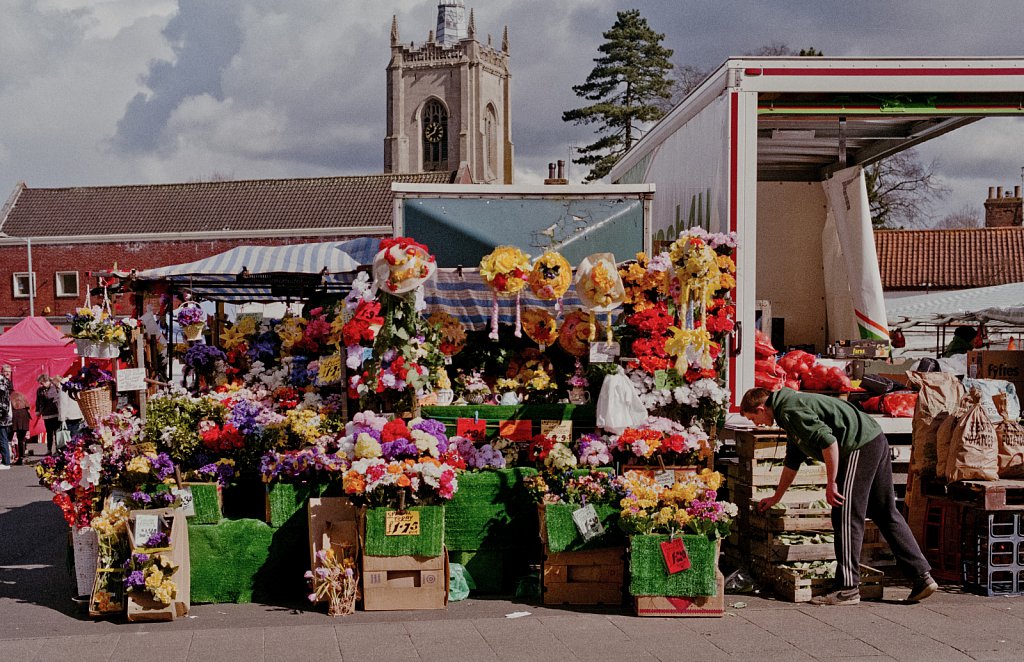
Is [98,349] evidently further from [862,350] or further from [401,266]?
[862,350]

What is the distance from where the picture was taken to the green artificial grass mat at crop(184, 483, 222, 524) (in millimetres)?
8000

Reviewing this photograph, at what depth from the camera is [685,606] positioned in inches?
289

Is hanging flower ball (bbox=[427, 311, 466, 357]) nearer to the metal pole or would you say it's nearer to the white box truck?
the white box truck

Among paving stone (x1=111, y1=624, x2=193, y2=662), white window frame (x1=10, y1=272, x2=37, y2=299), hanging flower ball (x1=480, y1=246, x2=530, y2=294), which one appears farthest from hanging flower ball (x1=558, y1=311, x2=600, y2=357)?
white window frame (x1=10, y1=272, x2=37, y2=299)

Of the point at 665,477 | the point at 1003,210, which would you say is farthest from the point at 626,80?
the point at 665,477

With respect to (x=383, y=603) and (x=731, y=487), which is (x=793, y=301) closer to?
(x=731, y=487)

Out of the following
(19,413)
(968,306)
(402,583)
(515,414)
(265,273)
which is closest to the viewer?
(402,583)

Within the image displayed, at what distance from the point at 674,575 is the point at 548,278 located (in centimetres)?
276

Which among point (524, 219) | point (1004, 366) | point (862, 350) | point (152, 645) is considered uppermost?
point (524, 219)

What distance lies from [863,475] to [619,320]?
120 inches

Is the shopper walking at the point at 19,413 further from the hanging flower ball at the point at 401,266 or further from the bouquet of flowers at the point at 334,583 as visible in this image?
the bouquet of flowers at the point at 334,583

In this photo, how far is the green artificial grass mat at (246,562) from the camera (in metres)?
7.88

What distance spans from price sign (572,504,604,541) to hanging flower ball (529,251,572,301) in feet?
6.66

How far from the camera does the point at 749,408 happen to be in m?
7.34
